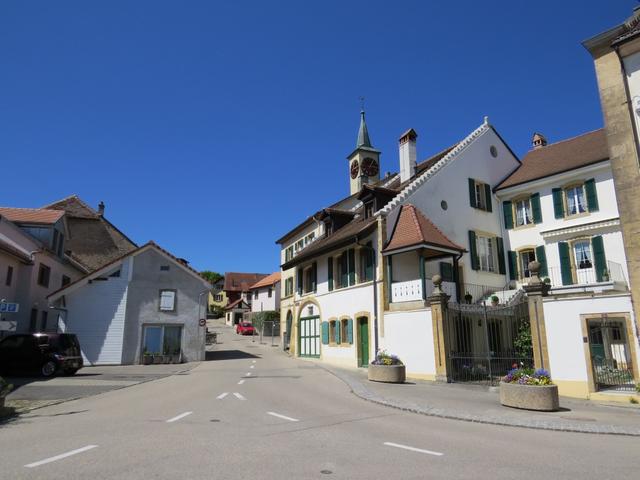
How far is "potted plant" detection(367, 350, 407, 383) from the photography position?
17.0 metres

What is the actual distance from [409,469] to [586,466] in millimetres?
2521

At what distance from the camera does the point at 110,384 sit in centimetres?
1678

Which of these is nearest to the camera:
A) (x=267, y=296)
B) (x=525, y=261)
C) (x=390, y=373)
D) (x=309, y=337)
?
(x=390, y=373)

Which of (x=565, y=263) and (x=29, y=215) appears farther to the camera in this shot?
(x=29, y=215)

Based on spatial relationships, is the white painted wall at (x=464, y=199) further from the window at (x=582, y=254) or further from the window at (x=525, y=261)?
the window at (x=582, y=254)

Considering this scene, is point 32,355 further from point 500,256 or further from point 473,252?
point 500,256

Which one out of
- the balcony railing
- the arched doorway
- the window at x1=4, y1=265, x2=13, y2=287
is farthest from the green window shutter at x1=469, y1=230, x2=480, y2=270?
the window at x1=4, y1=265, x2=13, y2=287

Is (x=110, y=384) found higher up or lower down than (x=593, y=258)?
lower down

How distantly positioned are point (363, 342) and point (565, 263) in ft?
34.2

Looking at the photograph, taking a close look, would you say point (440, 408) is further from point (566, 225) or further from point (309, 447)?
point (566, 225)

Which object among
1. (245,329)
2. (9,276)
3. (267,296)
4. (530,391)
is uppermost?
(267,296)

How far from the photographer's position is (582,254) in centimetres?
2203

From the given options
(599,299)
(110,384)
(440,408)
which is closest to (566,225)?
(599,299)

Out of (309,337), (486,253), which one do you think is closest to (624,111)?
(486,253)
